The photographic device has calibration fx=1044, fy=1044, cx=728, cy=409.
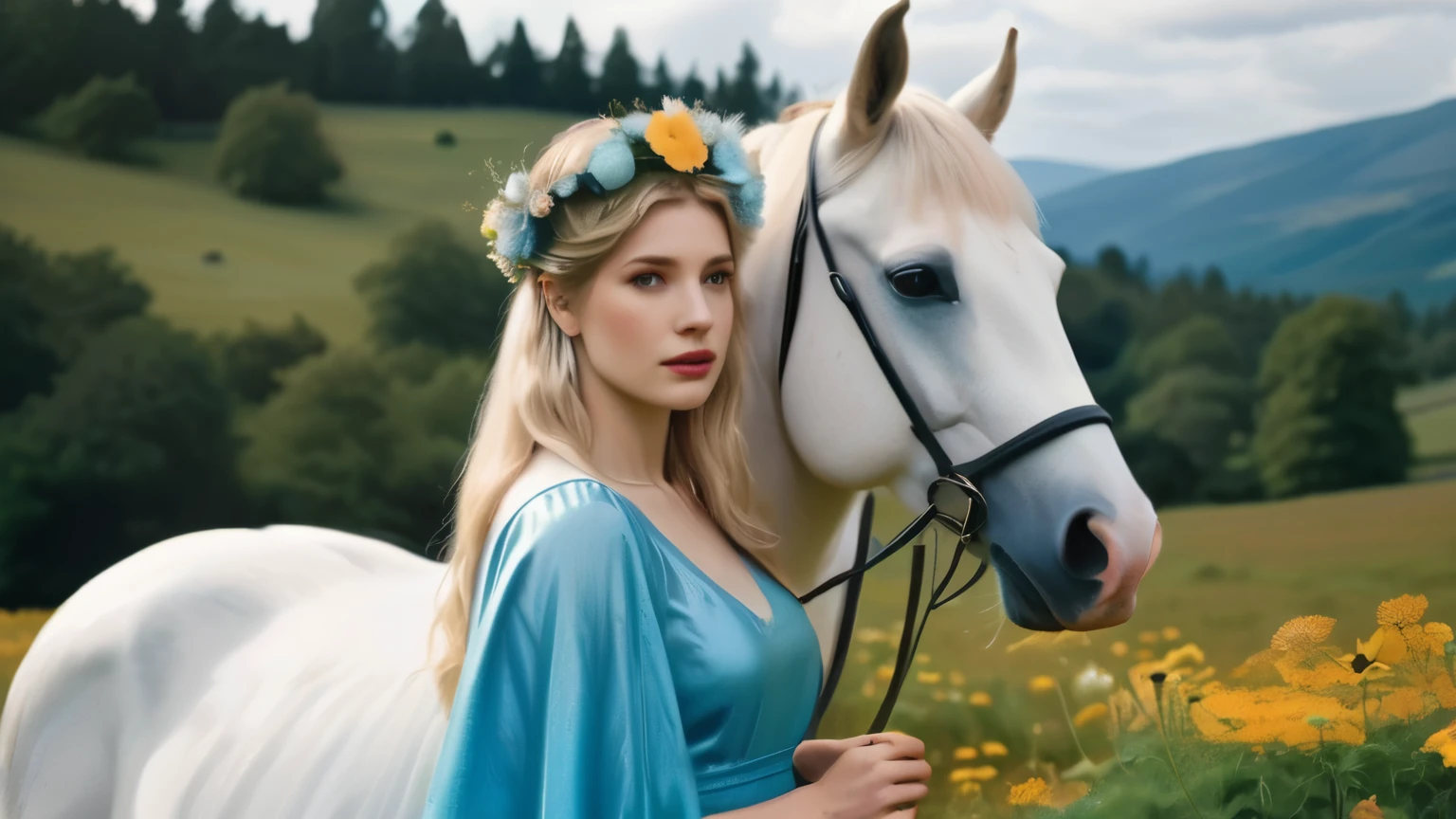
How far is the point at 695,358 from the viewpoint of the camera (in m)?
1.03

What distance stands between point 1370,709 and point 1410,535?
4.43 feet

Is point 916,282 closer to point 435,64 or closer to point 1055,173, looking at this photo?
point 1055,173

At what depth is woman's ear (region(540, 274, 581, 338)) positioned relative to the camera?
3.40 ft

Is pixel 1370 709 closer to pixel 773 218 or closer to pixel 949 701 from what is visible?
pixel 949 701

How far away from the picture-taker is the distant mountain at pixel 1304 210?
140 inches

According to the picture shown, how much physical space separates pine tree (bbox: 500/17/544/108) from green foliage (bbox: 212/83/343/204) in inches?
32.2

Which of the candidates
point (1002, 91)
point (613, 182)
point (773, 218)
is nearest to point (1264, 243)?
point (1002, 91)

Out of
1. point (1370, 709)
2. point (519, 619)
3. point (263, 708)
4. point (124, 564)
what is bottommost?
point (1370, 709)

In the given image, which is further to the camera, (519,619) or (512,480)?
(512,480)

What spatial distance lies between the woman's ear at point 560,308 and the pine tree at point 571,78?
11.4ft

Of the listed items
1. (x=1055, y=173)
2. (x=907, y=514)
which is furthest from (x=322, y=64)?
(x=907, y=514)

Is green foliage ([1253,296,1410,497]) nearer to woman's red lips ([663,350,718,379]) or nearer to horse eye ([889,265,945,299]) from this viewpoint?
horse eye ([889,265,945,299])

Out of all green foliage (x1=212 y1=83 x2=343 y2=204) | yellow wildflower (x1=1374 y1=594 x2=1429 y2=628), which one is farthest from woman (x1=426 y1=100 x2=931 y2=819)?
green foliage (x1=212 y1=83 x2=343 y2=204)

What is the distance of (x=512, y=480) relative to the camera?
3.26ft
